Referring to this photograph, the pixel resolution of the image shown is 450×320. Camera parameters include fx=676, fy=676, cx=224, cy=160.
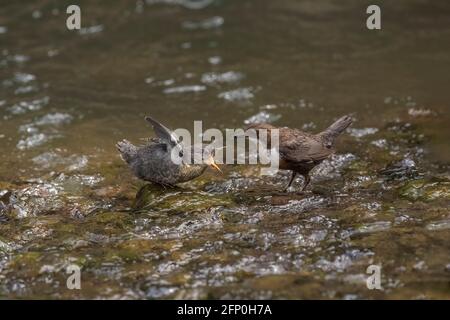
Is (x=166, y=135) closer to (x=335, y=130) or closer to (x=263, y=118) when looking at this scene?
(x=335, y=130)

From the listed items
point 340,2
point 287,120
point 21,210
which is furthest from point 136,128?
point 340,2

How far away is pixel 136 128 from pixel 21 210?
3.12 metres

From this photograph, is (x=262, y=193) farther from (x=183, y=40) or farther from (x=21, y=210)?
(x=183, y=40)

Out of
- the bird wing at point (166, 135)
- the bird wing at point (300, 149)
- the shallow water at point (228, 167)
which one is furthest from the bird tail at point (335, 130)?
the bird wing at point (166, 135)

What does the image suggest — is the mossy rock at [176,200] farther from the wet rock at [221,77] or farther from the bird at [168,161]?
the wet rock at [221,77]

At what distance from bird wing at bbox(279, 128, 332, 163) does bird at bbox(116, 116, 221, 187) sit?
78 cm

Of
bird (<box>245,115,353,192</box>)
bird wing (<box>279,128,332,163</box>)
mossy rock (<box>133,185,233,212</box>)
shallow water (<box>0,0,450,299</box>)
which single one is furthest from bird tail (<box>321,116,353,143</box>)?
mossy rock (<box>133,185,233,212</box>)

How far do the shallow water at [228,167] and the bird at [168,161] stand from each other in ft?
0.82

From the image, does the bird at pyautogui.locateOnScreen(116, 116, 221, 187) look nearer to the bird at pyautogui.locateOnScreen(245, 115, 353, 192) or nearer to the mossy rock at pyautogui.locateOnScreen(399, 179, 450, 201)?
the bird at pyautogui.locateOnScreen(245, 115, 353, 192)

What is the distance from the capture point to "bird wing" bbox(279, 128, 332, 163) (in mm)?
7070

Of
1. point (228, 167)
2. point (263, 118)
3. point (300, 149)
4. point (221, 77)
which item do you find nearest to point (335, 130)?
point (300, 149)

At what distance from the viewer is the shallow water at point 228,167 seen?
5.43 m

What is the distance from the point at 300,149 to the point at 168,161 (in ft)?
4.65

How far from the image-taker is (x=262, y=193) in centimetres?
723
